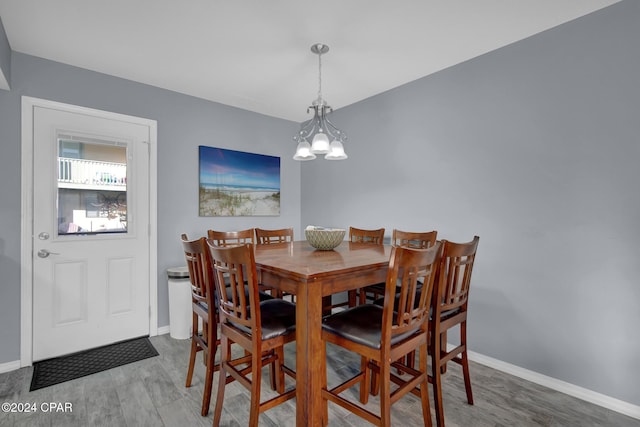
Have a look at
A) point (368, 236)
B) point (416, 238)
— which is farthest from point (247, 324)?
point (368, 236)

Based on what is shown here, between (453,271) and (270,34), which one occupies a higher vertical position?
(270,34)

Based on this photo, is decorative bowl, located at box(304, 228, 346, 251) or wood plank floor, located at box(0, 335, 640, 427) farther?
decorative bowl, located at box(304, 228, 346, 251)

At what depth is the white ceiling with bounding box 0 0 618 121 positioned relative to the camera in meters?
1.96

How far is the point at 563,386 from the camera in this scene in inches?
83.4

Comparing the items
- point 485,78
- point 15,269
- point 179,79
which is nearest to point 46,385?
point 15,269

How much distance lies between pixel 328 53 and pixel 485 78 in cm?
132

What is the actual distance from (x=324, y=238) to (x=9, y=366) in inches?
104

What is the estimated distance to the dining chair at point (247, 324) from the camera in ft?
4.82

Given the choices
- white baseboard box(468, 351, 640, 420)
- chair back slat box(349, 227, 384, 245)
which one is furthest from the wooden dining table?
white baseboard box(468, 351, 640, 420)

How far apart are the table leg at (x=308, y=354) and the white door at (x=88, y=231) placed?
7.40 ft

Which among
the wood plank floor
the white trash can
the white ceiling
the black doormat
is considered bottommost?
the wood plank floor

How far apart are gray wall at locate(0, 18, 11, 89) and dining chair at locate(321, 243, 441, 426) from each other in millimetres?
2802

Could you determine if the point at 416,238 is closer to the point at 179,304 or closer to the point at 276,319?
the point at 276,319

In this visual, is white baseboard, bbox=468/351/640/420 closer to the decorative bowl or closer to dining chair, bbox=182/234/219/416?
the decorative bowl
